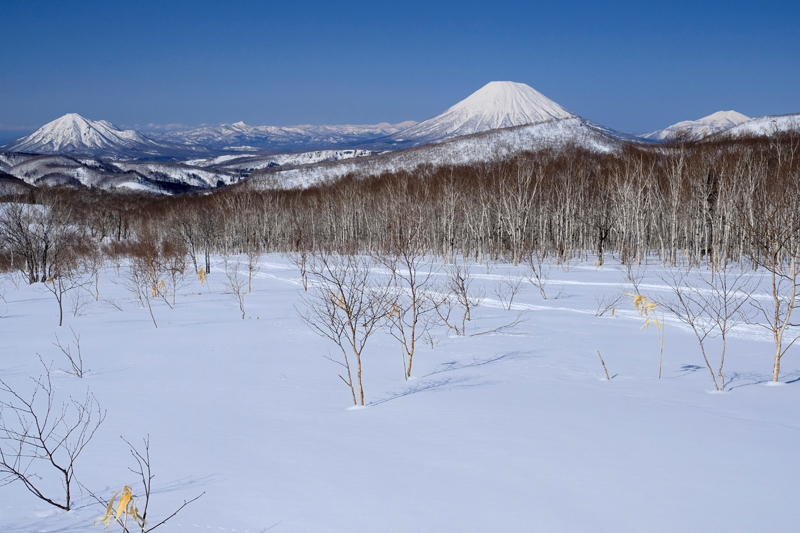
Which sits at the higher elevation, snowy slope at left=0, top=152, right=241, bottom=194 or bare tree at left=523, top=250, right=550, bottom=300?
snowy slope at left=0, top=152, right=241, bottom=194

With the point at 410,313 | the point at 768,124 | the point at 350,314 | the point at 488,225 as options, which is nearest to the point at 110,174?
the point at 488,225

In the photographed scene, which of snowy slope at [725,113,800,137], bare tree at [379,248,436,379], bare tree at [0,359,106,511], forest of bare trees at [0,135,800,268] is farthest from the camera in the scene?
snowy slope at [725,113,800,137]

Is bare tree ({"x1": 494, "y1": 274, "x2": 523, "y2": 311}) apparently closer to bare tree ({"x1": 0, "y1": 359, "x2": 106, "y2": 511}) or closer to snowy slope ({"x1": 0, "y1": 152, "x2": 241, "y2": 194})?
bare tree ({"x1": 0, "y1": 359, "x2": 106, "y2": 511})

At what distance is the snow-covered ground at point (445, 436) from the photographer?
4176 millimetres

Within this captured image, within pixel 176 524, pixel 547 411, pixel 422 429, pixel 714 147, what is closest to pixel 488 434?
pixel 422 429

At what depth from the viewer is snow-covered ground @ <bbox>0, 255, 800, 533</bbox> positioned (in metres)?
4.18

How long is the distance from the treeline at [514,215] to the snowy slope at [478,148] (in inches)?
559

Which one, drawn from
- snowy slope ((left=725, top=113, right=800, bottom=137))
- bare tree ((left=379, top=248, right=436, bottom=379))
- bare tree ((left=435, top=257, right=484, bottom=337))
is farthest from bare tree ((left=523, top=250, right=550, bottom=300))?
snowy slope ((left=725, top=113, right=800, bottom=137))

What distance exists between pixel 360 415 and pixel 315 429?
2.67ft

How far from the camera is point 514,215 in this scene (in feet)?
133

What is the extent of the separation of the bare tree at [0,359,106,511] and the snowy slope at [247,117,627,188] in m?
90.0

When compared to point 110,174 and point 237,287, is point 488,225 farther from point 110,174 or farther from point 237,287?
point 110,174

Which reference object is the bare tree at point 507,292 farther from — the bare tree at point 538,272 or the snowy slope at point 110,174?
the snowy slope at point 110,174

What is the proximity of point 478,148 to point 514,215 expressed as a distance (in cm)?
6515
